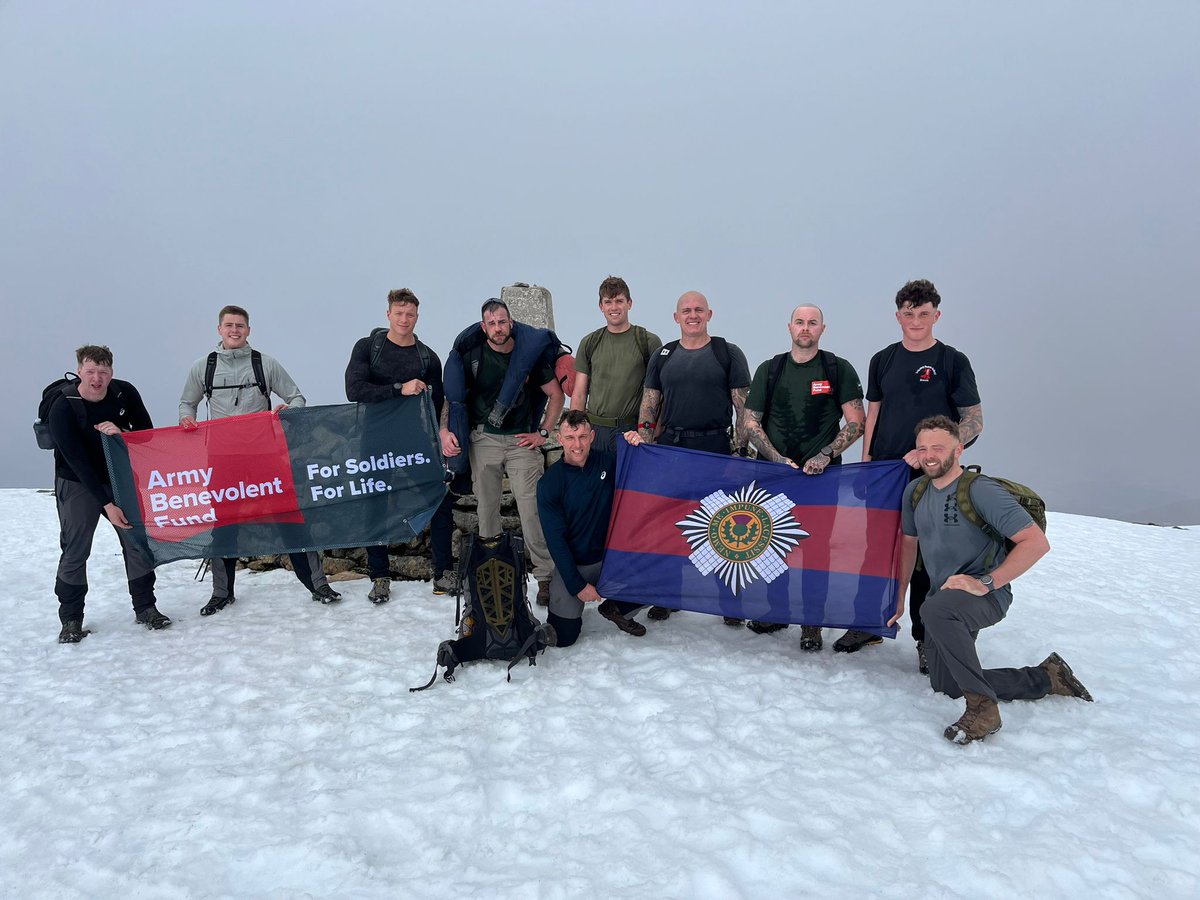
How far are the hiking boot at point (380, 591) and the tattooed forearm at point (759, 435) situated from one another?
4.23m

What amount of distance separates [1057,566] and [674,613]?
A: 7.48 meters

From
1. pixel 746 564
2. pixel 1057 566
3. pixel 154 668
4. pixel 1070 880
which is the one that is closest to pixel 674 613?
pixel 746 564

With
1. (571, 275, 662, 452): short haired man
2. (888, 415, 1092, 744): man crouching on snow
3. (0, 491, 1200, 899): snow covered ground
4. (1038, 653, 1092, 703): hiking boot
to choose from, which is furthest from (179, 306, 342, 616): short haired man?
(1038, 653, 1092, 703): hiking boot

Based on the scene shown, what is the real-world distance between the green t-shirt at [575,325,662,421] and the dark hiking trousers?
4.83m

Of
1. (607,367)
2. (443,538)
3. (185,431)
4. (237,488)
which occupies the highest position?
(607,367)

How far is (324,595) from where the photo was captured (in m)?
7.00

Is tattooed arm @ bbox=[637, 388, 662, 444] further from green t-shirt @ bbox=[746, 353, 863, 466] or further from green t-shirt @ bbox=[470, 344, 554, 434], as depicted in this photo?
green t-shirt @ bbox=[470, 344, 554, 434]

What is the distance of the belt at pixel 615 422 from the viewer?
6145 mm

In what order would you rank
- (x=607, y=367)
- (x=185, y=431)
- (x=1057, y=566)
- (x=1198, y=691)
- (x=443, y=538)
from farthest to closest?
1. (x=1057, y=566)
2. (x=443, y=538)
3. (x=185, y=431)
4. (x=607, y=367)
5. (x=1198, y=691)

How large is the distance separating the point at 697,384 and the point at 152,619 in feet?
19.2

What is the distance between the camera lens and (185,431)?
258 inches

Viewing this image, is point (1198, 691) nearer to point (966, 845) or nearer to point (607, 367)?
point (966, 845)

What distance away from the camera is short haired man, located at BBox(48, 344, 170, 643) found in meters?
5.83

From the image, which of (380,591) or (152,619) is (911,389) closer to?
(380,591)
